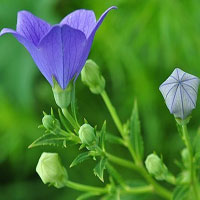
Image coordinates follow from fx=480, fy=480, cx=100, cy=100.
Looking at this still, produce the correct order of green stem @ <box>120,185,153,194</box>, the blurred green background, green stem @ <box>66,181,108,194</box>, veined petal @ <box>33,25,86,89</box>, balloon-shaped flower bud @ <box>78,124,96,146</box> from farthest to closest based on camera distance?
1. the blurred green background
2. green stem @ <box>120,185,153,194</box>
3. green stem @ <box>66,181,108,194</box>
4. balloon-shaped flower bud @ <box>78,124,96,146</box>
5. veined petal @ <box>33,25,86,89</box>

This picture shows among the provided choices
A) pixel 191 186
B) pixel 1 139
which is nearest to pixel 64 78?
pixel 191 186

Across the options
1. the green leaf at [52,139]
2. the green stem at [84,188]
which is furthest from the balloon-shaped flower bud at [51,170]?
the green leaf at [52,139]

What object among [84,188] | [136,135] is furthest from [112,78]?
[84,188]

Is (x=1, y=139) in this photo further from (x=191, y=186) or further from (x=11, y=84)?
(x=191, y=186)

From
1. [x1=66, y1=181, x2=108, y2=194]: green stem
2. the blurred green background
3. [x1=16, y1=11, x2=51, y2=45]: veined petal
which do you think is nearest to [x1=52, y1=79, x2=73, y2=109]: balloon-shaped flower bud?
[x1=16, y1=11, x2=51, y2=45]: veined petal

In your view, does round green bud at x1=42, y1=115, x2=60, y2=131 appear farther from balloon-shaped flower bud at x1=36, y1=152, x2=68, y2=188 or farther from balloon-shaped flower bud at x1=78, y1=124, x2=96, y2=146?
balloon-shaped flower bud at x1=36, y1=152, x2=68, y2=188

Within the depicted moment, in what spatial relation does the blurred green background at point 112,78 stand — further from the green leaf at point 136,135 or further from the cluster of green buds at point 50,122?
→ the cluster of green buds at point 50,122

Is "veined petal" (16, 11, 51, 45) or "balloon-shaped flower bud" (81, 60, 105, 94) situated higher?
"veined petal" (16, 11, 51, 45)
